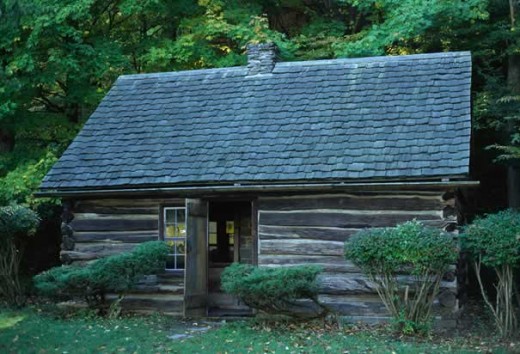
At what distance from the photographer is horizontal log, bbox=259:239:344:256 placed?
44.0ft

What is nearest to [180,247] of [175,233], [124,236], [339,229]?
[175,233]

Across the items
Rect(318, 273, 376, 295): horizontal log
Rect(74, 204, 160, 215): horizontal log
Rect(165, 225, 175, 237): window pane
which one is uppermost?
Rect(74, 204, 160, 215): horizontal log

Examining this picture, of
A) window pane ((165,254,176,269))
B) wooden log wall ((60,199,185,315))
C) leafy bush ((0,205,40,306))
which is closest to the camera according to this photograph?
wooden log wall ((60,199,185,315))

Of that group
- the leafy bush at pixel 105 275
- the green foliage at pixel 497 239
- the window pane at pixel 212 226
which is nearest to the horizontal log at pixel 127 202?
the leafy bush at pixel 105 275

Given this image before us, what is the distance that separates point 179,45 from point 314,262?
30.4 feet

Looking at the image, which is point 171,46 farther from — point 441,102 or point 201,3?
point 441,102

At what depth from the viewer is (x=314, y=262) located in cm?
1353

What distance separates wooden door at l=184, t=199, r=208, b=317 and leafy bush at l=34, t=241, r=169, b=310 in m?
0.61

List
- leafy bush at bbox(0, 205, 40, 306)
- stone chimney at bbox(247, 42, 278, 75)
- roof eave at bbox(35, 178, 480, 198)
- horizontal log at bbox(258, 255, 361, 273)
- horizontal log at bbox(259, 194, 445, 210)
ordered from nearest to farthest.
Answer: roof eave at bbox(35, 178, 480, 198) → horizontal log at bbox(259, 194, 445, 210) → horizontal log at bbox(258, 255, 361, 273) → leafy bush at bbox(0, 205, 40, 306) → stone chimney at bbox(247, 42, 278, 75)

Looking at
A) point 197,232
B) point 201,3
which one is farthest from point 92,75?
point 197,232

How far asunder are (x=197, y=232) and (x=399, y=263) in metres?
4.35

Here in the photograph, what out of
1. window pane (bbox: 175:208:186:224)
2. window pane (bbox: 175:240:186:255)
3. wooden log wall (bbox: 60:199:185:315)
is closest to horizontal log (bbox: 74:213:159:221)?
wooden log wall (bbox: 60:199:185:315)

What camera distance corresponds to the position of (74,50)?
2033 cm

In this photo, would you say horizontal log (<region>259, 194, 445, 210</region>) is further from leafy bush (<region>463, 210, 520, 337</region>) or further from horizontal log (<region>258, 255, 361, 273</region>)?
leafy bush (<region>463, 210, 520, 337</region>)
